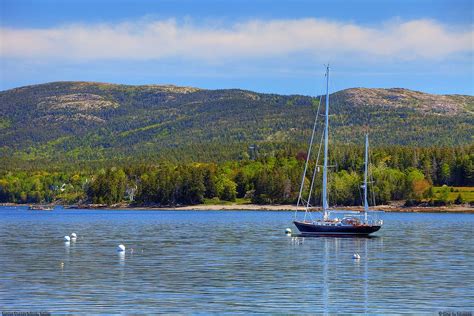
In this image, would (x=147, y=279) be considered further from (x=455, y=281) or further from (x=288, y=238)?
(x=288, y=238)

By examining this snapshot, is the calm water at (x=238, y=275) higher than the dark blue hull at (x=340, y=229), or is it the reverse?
the dark blue hull at (x=340, y=229)

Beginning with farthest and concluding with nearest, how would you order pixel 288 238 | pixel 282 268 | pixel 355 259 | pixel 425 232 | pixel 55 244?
pixel 425 232 → pixel 288 238 → pixel 55 244 → pixel 355 259 → pixel 282 268

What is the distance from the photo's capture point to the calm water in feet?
157

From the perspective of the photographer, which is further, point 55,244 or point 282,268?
point 55,244

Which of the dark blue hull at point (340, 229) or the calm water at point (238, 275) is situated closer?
the calm water at point (238, 275)

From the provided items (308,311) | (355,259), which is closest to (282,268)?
(355,259)

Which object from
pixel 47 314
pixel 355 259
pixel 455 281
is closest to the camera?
pixel 47 314

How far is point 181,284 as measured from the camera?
55781mm

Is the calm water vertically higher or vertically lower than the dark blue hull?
lower

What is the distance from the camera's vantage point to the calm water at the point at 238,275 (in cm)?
4794

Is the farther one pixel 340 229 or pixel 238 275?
pixel 340 229

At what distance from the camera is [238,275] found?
6116 centimetres

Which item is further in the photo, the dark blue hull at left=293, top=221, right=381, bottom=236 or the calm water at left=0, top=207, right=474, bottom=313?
the dark blue hull at left=293, top=221, right=381, bottom=236

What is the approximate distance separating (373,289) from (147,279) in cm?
1458
